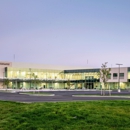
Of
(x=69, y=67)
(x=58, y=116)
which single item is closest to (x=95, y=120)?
(x=58, y=116)

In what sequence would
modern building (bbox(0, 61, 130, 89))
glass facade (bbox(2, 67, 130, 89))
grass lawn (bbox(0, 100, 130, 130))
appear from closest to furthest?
grass lawn (bbox(0, 100, 130, 130)), modern building (bbox(0, 61, 130, 89)), glass facade (bbox(2, 67, 130, 89))

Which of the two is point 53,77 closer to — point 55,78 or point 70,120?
point 55,78

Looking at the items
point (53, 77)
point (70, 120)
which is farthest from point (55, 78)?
point (70, 120)

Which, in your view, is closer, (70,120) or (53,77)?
(70,120)

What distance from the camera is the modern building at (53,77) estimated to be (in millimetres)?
91438

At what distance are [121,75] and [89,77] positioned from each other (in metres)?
13.0

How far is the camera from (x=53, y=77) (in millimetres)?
106938

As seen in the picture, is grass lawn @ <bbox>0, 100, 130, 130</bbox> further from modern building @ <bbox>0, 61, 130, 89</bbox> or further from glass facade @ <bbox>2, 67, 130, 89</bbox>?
glass facade @ <bbox>2, 67, 130, 89</bbox>

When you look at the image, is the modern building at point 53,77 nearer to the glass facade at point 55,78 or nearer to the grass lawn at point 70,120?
the glass facade at point 55,78

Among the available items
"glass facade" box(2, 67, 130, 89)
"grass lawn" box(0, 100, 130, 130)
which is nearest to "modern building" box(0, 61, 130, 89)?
"glass facade" box(2, 67, 130, 89)

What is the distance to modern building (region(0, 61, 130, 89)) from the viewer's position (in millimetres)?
91438

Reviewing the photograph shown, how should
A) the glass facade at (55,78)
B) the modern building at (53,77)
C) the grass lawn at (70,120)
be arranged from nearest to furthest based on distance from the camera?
the grass lawn at (70,120) < the modern building at (53,77) < the glass facade at (55,78)

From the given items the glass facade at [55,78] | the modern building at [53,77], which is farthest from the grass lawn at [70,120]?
the glass facade at [55,78]

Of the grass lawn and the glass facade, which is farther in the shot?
Answer: the glass facade
